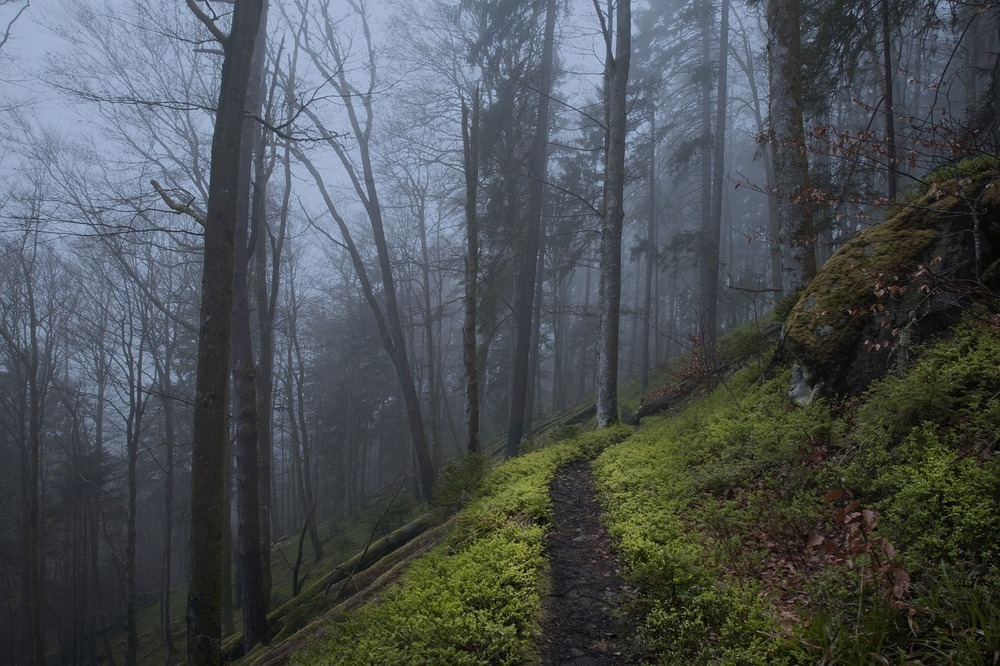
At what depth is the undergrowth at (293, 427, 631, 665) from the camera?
3318 millimetres

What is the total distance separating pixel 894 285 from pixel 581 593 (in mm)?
3854

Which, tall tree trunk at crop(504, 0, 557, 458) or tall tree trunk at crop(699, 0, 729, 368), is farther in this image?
tall tree trunk at crop(699, 0, 729, 368)

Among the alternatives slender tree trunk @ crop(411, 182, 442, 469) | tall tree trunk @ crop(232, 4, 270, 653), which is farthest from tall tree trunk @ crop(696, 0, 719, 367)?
tall tree trunk @ crop(232, 4, 270, 653)

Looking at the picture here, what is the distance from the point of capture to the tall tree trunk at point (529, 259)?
533 inches

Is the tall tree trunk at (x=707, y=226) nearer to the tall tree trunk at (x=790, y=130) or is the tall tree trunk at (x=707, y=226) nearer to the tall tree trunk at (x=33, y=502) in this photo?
the tall tree trunk at (x=790, y=130)

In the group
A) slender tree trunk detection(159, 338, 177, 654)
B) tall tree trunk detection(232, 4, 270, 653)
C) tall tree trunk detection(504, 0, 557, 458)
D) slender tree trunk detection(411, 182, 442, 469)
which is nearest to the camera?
tall tree trunk detection(232, 4, 270, 653)

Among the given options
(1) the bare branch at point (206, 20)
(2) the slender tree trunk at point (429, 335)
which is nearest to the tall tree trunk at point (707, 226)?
(2) the slender tree trunk at point (429, 335)

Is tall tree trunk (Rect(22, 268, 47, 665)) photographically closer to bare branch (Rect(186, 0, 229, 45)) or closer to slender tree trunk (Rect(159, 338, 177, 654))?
slender tree trunk (Rect(159, 338, 177, 654))

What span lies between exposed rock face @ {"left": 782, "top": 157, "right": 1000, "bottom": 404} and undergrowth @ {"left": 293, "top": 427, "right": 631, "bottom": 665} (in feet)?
11.4

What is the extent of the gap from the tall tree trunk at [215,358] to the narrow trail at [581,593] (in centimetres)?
286

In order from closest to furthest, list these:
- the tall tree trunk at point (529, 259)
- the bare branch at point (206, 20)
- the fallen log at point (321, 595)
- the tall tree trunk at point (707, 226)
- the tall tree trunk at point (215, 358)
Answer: the tall tree trunk at point (215, 358)
the bare branch at point (206, 20)
the fallen log at point (321, 595)
the tall tree trunk at point (529, 259)
the tall tree trunk at point (707, 226)

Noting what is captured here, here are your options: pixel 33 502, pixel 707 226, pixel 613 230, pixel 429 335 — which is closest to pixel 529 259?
pixel 613 230

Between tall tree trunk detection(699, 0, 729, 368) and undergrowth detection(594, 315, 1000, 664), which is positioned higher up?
tall tree trunk detection(699, 0, 729, 368)

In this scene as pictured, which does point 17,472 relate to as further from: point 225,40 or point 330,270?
point 225,40
